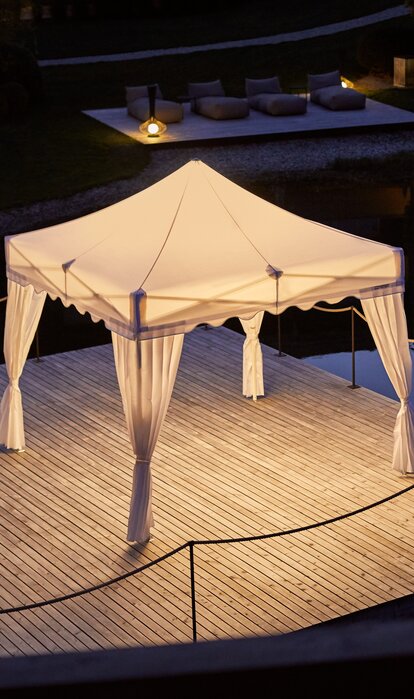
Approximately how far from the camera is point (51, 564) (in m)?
8.66

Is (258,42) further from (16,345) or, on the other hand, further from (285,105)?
(16,345)

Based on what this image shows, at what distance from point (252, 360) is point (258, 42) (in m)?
29.4

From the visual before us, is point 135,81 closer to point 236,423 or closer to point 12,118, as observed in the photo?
point 12,118

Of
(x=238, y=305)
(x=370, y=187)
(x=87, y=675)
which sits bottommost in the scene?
(x=370, y=187)

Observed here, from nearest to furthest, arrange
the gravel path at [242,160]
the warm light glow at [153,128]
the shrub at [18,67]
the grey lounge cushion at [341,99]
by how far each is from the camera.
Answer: the gravel path at [242,160]
the warm light glow at [153,128]
the grey lounge cushion at [341,99]
the shrub at [18,67]

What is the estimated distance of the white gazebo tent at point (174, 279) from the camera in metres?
8.88

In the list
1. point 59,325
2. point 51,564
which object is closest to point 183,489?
point 51,564

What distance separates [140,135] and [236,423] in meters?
16.1

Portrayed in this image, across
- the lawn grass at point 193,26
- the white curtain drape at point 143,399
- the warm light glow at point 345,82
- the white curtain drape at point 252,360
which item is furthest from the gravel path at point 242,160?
the lawn grass at point 193,26

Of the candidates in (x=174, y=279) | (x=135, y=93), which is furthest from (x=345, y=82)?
(x=174, y=279)

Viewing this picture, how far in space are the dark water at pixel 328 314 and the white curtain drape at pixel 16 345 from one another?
4844 millimetres

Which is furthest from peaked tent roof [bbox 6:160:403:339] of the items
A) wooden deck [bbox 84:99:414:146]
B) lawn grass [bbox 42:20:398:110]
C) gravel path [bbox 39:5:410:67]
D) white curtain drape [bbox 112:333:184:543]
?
gravel path [bbox 39:5:410:67]

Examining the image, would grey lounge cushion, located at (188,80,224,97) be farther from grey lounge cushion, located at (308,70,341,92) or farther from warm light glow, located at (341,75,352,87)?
warm light glow, located at (341,75,352,87)

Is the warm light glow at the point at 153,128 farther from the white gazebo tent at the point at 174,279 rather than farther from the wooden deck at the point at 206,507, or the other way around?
the white gazebo tent at the point at 174,279
